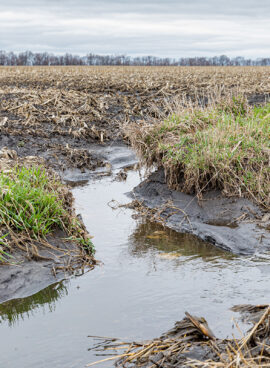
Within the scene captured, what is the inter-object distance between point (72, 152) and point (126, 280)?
20.8 feet

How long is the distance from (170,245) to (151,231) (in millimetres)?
658

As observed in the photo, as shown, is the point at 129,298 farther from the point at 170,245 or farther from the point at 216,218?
the point at 216,218

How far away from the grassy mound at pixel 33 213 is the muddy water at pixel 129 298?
1.68ft

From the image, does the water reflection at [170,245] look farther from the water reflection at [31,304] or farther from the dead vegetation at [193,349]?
the dead vegetation at [193,349]

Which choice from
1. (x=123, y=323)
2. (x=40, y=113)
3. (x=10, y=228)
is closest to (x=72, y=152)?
(x=40, y=113)

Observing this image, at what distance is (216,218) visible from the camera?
6.95 m

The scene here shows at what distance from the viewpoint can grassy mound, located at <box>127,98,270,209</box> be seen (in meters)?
7.29

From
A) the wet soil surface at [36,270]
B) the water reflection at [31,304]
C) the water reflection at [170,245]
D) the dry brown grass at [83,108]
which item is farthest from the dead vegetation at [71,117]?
the water reflection at [31,304]

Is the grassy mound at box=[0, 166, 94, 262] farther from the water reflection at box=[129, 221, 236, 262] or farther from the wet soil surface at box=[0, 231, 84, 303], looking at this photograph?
the water reflection at box=[129, 221, 236, 262]

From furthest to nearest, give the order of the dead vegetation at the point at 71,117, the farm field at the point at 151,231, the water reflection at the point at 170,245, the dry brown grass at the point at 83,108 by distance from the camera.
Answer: the dry brown grass at the point at 83,108 → the dead vegetation at the point at 71,117 → the water reflection at the point at 170,245 → the farm field at the point at 151,231

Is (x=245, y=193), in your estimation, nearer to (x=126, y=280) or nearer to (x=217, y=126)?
(x=217, y=126)

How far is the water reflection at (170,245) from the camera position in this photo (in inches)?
231

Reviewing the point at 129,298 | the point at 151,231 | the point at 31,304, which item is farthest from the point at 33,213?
the point at 151,231

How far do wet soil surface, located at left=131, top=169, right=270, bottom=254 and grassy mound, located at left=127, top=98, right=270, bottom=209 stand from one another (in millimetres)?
174
